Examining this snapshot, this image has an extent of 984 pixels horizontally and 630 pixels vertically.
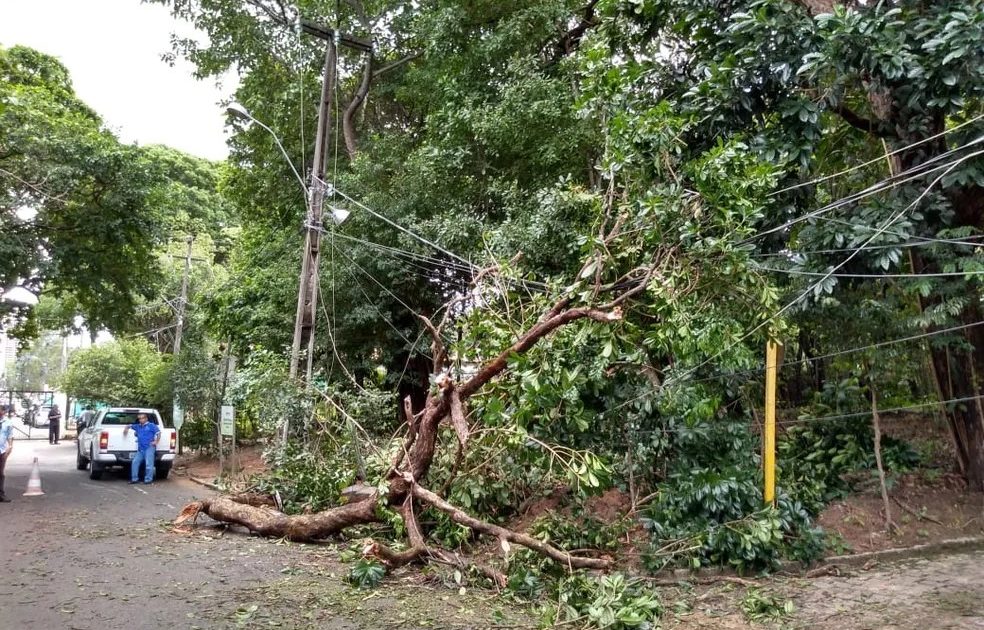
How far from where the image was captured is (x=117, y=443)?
52.6 feet

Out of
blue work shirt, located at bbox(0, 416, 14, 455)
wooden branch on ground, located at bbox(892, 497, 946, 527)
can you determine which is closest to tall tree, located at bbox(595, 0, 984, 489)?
wooden branch on ground, located at bbox(892, 497, 946, 527)

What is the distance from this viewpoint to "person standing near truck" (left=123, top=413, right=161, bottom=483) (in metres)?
15.5

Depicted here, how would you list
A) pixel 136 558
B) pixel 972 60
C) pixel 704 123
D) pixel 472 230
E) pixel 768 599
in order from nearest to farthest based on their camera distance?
pixel 972 60 → pixel 768 599 → pixel 704 123 → pixel 136 558 → pixel 472 230

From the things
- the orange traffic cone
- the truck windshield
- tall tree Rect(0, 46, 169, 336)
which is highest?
tall tree Rect(0, 46, 169, 336)

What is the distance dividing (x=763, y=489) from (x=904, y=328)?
2461 mm

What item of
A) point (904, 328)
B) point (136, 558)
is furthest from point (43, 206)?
point (904, 328)

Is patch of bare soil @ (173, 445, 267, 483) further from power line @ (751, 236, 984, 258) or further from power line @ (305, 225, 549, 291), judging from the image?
power line @ (751, 236, 984, 258)

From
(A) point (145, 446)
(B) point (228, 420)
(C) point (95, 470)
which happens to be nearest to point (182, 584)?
(B) point (228, 420)

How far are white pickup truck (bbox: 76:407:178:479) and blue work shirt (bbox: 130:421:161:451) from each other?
1.64 ft

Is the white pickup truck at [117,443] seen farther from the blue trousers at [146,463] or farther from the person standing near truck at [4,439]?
the person standing near truck at [4,439]

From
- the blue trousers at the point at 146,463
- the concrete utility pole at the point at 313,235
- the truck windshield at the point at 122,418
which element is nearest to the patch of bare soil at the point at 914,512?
the concrete utility pole at the point at 313,235

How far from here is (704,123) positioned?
25.2ft

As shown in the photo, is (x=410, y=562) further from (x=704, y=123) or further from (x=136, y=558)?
(x=704, y=123)

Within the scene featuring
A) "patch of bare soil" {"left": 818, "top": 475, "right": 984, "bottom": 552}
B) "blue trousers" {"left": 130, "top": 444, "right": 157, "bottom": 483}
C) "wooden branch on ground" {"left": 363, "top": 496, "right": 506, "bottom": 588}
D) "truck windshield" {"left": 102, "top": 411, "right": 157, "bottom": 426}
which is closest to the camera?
"wooden branch on ground" {"left": 363, "top": 496, "right": 506, "bottom": 588}
